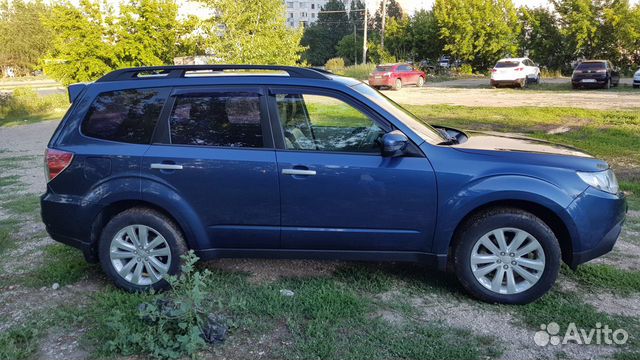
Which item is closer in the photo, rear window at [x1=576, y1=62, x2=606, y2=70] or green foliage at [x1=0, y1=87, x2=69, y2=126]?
green foliage at [x1=0, y1=87, x2=69, y2=126]

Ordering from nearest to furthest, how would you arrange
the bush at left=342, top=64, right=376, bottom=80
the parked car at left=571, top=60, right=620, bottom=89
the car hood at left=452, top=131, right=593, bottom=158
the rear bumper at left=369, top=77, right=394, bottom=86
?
the car hood at left=452, top=131, right=593, bottom=158 → the parked car at left=571, top=60, right=620, bottom=89 → the rear bumper at left=369, top=77, right=394, bottom=86 → the bush at left=342, top=64, right=376, bottom=80

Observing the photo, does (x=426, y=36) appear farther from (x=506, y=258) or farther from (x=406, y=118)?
(x=506, y=258)

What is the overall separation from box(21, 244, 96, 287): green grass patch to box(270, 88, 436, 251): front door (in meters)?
2.00

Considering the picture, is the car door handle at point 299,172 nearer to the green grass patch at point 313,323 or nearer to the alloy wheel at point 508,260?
the green grass patch at point 313,323

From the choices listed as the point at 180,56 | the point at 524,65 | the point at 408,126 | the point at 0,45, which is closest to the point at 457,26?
the point at 524,65

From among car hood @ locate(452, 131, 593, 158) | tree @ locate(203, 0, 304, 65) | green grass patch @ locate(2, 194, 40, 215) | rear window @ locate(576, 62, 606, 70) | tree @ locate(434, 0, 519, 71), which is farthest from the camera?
tree @ locate(434, 0, 519, 71)

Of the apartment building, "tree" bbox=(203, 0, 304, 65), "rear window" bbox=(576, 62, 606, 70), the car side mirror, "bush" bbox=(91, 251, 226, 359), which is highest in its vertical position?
the apartment building

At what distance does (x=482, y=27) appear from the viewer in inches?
1534

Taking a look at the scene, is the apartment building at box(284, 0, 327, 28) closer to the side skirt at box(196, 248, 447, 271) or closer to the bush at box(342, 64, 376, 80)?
the bush at box(342, 64, 376, 80)

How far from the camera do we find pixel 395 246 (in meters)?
3.92

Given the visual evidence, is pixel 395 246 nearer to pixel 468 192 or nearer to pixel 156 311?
pixel 468 192

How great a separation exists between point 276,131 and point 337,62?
47911 mm

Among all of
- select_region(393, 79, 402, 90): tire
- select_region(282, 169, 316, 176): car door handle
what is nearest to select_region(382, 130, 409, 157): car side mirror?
select_region(282, 169, 316, 176): car door handle

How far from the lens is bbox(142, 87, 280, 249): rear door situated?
3.92 m
